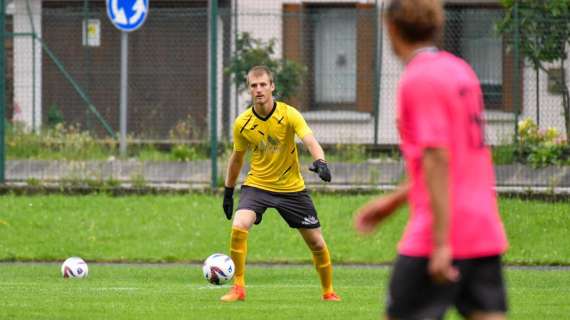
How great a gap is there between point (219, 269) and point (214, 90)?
720 centimetres

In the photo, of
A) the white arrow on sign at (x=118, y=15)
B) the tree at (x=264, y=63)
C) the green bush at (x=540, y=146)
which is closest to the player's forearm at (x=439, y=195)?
the green bush at (x=540, y=146)

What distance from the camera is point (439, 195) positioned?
4.93 metres

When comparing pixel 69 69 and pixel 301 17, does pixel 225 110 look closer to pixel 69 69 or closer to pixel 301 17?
pixel 301 17

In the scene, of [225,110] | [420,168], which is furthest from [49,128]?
[420,168]

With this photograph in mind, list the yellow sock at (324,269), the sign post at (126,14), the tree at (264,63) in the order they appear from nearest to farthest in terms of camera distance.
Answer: the yellow sock at (324,269)
the sign post at (126,14)
the tree at (264,63)

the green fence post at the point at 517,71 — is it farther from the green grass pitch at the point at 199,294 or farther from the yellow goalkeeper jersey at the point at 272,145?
the yellow goalkeeper jersey at the point at 272,145

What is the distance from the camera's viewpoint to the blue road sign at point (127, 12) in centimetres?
1883

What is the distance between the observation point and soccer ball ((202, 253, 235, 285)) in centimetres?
1216

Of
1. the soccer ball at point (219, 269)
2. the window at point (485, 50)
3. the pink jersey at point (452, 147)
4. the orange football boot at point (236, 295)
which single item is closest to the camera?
the pink jersey at point (452, 147)

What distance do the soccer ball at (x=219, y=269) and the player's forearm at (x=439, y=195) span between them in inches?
286

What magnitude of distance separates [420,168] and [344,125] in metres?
15.0

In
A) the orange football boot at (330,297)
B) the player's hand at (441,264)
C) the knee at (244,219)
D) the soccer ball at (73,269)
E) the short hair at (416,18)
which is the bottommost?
the soccer ball at (73,269)

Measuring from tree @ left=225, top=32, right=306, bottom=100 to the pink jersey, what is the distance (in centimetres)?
1480

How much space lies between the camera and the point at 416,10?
5.06 meters
